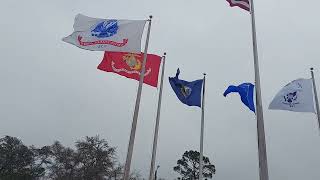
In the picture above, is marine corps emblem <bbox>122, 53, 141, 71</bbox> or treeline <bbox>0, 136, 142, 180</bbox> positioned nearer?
marine corps emblem <bbox>122, 53, 141, 71</bbox>

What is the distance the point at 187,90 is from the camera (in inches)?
928

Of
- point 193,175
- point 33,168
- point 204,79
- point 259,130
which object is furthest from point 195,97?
point 33,168

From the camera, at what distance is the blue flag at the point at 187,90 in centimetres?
2308

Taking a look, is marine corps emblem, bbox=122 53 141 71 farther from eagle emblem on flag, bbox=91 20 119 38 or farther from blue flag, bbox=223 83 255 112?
blue flag, bbox=223 83 255 112

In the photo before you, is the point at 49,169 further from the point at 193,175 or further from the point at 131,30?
the point at 131,30

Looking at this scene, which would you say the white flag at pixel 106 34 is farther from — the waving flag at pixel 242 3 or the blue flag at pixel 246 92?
the blue flag at pixel 246 92

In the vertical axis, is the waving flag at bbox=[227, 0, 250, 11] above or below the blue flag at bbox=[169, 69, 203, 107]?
above

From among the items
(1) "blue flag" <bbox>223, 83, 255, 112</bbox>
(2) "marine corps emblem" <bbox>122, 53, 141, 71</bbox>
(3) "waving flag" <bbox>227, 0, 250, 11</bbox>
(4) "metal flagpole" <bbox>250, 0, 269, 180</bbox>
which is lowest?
(4) "metal flagpole" <bbox>250, 0, 269, 180</bbox>

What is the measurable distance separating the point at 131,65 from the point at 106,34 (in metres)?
1.93

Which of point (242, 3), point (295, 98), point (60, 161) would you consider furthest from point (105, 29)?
point (60, 161)

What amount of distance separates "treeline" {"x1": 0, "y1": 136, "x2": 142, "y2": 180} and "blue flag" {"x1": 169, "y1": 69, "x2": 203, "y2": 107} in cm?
4964

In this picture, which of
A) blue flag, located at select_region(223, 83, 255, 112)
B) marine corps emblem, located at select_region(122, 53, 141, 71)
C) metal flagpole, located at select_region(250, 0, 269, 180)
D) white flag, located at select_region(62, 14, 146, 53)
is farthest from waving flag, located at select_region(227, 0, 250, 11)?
marine corps emblem, located at select_region(122, 53, 141, 71)

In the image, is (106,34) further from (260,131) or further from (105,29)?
(260,131)

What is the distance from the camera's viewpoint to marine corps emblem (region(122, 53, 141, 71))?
19.3m
